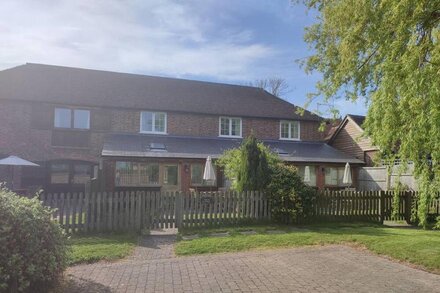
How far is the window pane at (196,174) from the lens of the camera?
75.4 feet

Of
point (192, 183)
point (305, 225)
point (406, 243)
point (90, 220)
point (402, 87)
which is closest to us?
point (402, 87)

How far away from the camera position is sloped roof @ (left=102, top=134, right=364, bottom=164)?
21.7 metres

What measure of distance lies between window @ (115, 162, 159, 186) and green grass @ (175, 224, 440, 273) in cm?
1141

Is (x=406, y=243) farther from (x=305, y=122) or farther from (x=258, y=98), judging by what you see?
(x=258, y=98)

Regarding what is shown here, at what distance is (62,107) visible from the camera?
2373 centimetres

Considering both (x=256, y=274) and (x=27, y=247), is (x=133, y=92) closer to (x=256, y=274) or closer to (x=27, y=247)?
(x=256, y=274)

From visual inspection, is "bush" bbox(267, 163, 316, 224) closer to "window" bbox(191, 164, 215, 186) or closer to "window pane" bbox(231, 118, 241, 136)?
"window" bbox(191, 164, 215, 186)

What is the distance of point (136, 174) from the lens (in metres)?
22.1

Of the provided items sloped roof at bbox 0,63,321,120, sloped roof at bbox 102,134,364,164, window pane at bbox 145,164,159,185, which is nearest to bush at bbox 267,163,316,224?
sloped roof at bbox 102,134,364,164

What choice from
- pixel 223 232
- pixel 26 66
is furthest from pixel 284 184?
pixel 26 66

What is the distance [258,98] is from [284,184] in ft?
61.7

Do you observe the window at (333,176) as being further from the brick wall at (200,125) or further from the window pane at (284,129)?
the window pane at (284,129)

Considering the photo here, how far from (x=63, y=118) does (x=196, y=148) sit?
848 cm

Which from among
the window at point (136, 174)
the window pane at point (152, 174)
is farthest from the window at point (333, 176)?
the window at point (136, 174)
